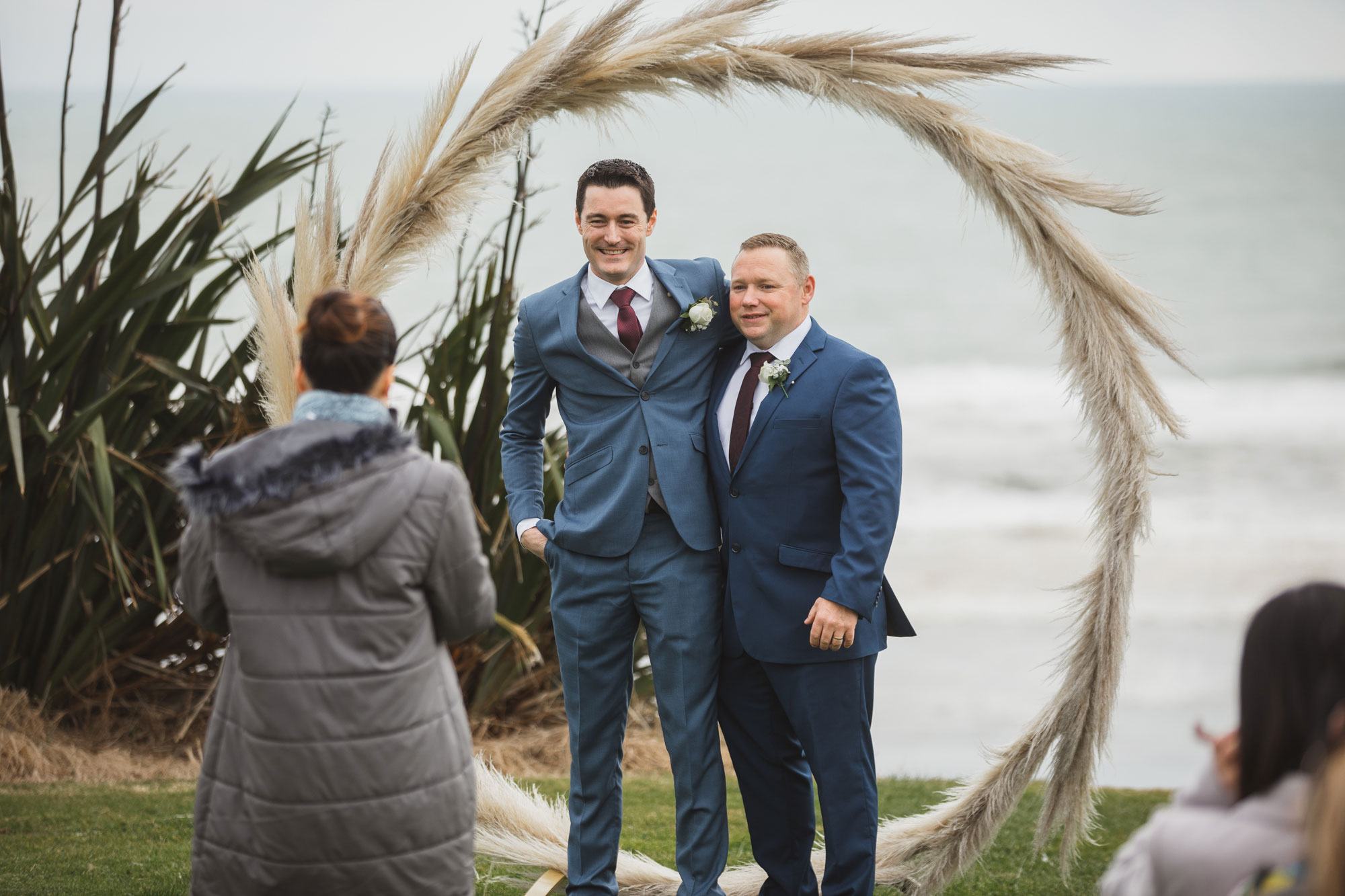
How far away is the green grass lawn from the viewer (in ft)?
9.68

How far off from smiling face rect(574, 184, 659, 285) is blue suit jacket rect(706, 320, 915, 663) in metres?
0.48

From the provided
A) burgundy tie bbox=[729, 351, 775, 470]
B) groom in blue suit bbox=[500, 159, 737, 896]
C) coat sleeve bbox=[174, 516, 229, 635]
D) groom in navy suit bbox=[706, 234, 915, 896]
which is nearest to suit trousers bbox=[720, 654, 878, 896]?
groom in navy suit bbox=[706, 234, 915, 896]

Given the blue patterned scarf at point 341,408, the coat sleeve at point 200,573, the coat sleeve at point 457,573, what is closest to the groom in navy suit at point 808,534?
the coat sleeve at point 457,573

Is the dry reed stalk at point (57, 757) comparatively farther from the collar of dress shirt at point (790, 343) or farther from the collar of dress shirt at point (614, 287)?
the collar of dress shirt at point (790, 343)

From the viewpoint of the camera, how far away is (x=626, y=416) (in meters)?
2.64

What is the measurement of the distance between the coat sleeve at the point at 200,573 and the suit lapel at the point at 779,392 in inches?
48.0

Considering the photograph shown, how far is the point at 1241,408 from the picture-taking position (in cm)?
1602

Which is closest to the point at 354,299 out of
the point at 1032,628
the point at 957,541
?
the point at 1032,628

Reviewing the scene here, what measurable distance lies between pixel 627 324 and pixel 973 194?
38.7 inches

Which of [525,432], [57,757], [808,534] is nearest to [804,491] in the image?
[808,534]

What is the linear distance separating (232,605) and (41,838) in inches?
84.5

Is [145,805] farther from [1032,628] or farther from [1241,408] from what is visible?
[1241,408]

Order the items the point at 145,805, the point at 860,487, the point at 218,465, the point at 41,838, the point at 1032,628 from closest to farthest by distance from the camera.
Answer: the point at 218,465 → the point at 860,487 → the point at 41,838 → the point at 145,805 → the point at 1032,628

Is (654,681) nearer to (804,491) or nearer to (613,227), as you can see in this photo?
(804,491)
